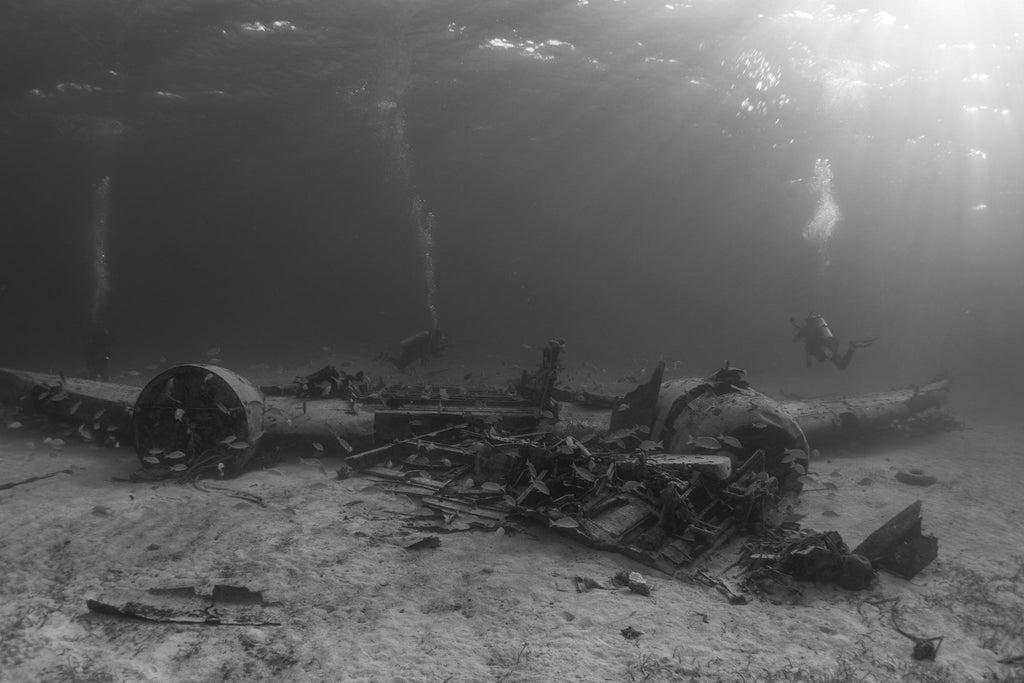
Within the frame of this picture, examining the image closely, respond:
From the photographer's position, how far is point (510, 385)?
43.4 ft

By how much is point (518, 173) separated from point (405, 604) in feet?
186

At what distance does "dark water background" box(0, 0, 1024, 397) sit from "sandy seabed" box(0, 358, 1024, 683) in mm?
24082

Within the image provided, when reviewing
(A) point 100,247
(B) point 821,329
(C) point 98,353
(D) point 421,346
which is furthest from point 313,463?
(A) point 100,247

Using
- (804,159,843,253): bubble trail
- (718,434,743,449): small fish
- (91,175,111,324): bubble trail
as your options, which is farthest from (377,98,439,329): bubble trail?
(804,159,843,253): bubble trail

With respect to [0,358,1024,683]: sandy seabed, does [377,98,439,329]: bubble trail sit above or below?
above

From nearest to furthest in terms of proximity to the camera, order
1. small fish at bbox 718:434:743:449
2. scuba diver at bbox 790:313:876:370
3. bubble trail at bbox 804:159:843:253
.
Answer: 1. small fish at bbox 718:434:743:449
2. scuba diver at bbox 790:313:876:370
3. bubble trail at bbox 804:159:843:253

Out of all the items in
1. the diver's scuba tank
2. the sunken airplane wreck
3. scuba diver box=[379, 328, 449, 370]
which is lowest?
the sunken airplane wreck

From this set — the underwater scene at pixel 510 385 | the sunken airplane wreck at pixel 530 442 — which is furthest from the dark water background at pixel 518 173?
the sunken airplane wreck at pixel 530 442

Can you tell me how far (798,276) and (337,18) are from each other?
311ft

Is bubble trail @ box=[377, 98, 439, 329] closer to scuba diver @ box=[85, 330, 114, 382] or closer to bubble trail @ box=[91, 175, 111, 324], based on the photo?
scuba diver @ box=[85, 330, 114, 382]

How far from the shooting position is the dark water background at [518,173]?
88.2 feet

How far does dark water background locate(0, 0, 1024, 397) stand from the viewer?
88.2 ft

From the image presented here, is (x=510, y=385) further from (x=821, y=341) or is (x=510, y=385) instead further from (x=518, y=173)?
(x=518, y=173)

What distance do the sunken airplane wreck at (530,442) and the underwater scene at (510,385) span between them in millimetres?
53
